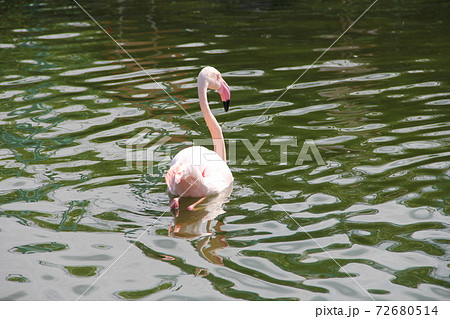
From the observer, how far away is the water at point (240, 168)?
3.77 meters

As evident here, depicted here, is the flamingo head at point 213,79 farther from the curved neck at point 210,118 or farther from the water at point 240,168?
the water at point 240,168

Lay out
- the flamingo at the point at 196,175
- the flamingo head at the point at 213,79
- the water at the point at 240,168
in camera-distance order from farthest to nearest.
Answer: the flamingo head at the point at 213,79 < the flamingo at the point at 196,175 < the water at the point at 240,168

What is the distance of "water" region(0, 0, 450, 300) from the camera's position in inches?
148

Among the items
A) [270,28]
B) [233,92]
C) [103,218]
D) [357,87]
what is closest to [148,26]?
[270,28]

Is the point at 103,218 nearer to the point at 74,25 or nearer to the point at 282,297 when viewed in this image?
the point at 282,297

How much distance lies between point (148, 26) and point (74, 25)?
1.40 meters

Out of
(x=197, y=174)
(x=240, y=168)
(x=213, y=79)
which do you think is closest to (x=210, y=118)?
(x=213, y=79)

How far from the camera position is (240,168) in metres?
5.54

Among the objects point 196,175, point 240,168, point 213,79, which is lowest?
point 240,168

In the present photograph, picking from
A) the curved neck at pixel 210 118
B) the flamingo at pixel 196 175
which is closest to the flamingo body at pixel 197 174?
the flamingo at pixel 196 175

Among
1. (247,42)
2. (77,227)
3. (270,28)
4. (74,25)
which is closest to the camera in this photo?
(77,227)

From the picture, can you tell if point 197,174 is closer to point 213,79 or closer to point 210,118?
point 210,118

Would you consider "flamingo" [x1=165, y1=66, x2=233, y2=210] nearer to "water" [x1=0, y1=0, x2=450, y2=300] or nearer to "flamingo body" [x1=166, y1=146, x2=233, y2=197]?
"flamingo body" [x1=166, y1=146, x2=233, y2=197]
